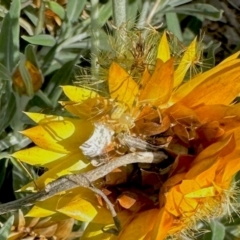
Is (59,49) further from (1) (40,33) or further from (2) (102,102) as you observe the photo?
(2) (102,102)

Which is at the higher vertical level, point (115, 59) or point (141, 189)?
point (115, 59)

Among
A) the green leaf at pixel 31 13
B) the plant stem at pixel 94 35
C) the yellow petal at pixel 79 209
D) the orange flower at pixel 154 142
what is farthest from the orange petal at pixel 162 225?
the green leaf at pixel 31 13

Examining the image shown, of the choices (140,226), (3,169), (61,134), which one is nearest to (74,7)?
(3,169)

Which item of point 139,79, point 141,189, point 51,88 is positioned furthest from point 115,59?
point 51,88

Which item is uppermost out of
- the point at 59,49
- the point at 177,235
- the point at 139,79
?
the point at 139,79

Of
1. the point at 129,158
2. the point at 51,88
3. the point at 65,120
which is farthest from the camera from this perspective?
the point at 51,88

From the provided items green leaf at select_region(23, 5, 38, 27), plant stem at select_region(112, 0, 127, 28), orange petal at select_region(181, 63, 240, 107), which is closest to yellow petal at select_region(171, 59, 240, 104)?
orange petal at select_region(181, 63, 240, 107)

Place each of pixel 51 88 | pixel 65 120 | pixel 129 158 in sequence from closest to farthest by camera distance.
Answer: pixel 129 158 → pixel 65 120 → pixel 51 88
